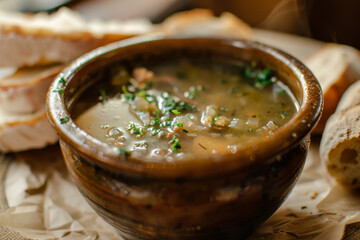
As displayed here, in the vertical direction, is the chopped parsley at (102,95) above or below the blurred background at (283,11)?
above

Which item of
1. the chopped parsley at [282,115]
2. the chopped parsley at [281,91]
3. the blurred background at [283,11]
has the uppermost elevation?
the chopped parsley at [282,115]

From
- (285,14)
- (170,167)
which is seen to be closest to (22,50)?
(170,167)

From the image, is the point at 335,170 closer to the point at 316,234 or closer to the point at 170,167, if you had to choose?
the point at 316,234

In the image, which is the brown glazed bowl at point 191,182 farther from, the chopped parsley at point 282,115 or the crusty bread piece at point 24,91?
the crusty bread piece at point 24,91

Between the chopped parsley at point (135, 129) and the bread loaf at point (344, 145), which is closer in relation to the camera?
the chopped parsley at point (135, 129)

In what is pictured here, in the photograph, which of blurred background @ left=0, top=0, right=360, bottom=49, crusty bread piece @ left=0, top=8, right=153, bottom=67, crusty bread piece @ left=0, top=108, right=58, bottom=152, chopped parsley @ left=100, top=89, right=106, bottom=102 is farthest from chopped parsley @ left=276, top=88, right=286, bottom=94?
blurred background @ left=0, top=0, right=360, bottom=49

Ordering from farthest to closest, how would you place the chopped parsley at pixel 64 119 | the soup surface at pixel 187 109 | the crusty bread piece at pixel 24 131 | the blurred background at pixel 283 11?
the blurred background at pixel 283 11, the crusty bread piece at pixel 24 131, the soup surface at pixel 187 109, the chopped parsley at pixel 64 119

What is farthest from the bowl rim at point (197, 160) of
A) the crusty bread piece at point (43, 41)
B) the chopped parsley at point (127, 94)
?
the crusty bread piece at point (43, 41)

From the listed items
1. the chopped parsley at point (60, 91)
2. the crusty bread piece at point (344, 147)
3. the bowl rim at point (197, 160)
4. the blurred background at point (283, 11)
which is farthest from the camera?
the blurred background at point (283, 11)
